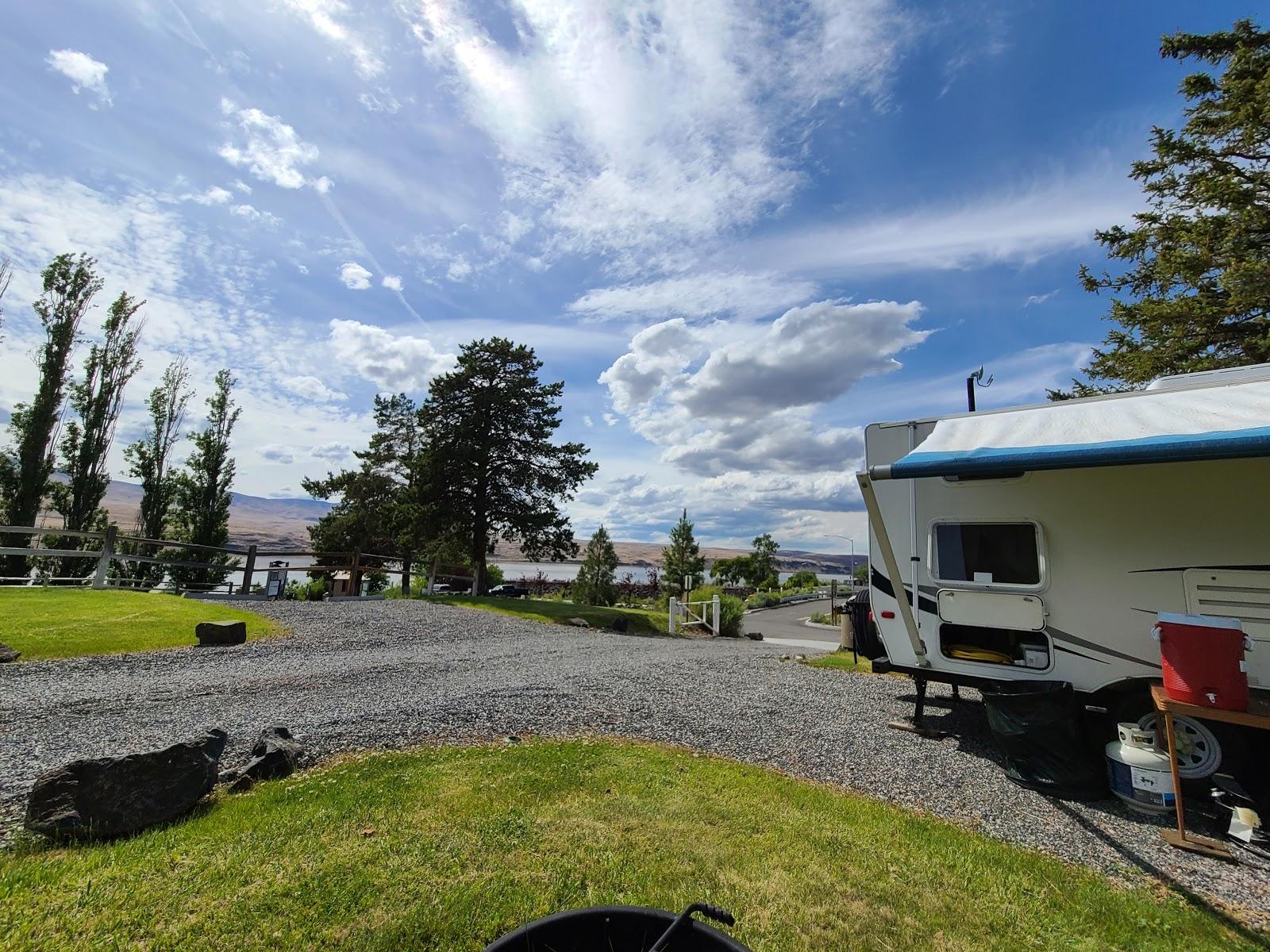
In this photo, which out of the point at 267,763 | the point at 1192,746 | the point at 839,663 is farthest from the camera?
the point at 839,663

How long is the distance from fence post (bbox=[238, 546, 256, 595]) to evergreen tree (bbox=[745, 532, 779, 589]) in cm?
4156

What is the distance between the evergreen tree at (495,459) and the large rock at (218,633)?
35.3 feet

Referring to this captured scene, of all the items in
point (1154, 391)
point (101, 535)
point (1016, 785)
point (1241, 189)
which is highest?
point (1241, 189)

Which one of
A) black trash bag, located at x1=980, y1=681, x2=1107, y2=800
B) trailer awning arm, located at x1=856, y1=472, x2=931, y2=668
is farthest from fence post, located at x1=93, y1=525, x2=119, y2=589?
black trash bag, located at x1=980, y1=681, x2=1107, y2=800

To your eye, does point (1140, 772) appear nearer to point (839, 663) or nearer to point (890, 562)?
point (890, 562)

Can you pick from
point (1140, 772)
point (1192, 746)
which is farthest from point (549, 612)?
point (1192, 746)

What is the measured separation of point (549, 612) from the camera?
1537 cm

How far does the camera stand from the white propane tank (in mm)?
3908

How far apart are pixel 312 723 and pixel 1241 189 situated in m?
14.7

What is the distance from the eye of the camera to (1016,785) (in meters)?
4.37

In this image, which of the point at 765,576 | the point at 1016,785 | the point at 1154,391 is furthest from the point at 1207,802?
the point at 765,576

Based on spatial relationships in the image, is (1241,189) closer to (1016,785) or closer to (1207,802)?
(1207,802)

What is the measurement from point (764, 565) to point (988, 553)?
51.3 metres

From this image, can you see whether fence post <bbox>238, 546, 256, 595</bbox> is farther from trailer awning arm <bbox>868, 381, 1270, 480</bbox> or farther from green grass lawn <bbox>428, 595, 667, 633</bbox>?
trailer awning arm <bbox>868, 381, 1270, 480</bbox>
